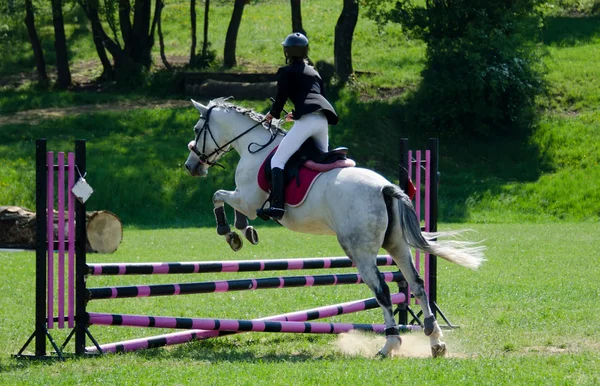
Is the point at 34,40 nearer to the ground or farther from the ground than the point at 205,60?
farther from the ground

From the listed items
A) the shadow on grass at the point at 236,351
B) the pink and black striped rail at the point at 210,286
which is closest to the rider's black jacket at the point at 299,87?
the pink and black striped rail at the point at 210,286

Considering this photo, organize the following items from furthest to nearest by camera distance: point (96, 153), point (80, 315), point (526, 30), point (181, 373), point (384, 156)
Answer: point (526, 30) → point (384, 156) → point (96, 153) → point (80, 315) → point (181, 373)

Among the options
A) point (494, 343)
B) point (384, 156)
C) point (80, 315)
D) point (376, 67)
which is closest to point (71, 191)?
point (80, 315)

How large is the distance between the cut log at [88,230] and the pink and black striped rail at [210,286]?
27.8 ft

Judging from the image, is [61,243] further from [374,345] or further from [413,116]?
[413,116]

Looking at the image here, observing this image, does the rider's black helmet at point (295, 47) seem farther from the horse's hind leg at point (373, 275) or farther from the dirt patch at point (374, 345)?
the dirt patch at point (374, 345)

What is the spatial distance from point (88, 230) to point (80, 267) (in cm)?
881

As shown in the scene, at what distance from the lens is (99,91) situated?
34.6m

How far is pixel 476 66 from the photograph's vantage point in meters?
30.3

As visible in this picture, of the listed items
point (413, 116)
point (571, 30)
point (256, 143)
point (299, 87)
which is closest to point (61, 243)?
point (256, 143)

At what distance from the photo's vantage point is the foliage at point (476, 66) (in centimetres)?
3070

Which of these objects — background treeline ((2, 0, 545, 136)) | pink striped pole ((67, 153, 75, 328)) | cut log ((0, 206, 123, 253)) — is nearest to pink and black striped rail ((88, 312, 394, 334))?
pink striped pole ((67, 153, 75, 328))

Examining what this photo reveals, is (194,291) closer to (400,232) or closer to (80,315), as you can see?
(80,315)

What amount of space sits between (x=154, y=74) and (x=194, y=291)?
88.8ft
